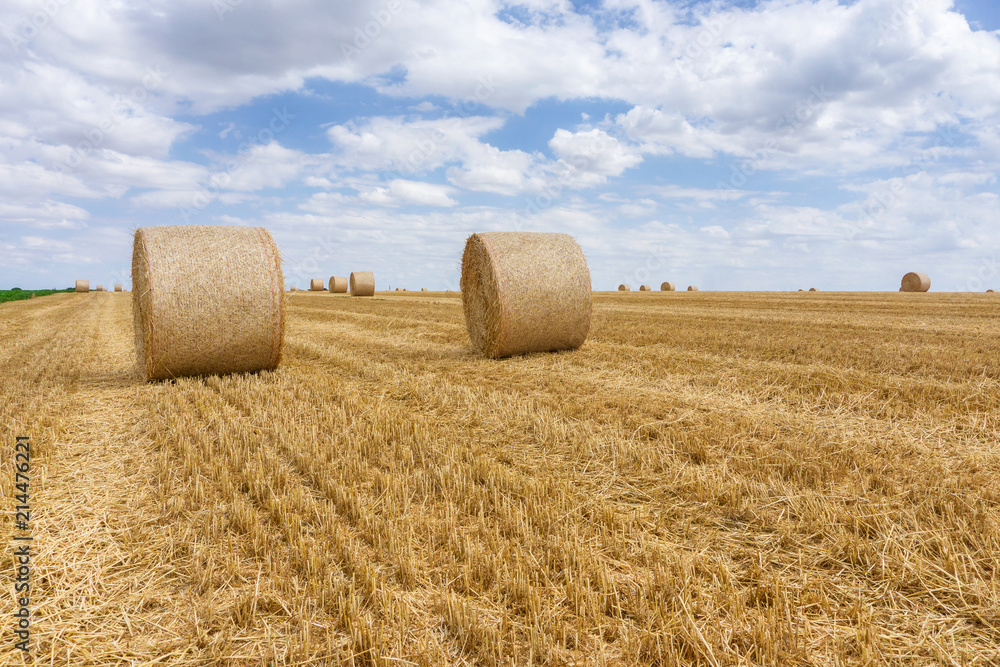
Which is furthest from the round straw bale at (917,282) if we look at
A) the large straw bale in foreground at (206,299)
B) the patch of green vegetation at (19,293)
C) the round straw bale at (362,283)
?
the patch of green vegetation at (19,293)

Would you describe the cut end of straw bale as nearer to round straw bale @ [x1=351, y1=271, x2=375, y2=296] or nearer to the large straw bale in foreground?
round straw bale @ [x1=351, y1=271, x2=375, y2=296]

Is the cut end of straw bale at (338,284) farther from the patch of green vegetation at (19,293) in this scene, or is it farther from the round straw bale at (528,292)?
the round straw bale at (528,292)

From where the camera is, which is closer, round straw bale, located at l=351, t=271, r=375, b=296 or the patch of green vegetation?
round straw bale, located at l=351, t=271, r=375, b=296

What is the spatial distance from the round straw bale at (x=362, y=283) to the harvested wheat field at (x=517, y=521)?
25.3m

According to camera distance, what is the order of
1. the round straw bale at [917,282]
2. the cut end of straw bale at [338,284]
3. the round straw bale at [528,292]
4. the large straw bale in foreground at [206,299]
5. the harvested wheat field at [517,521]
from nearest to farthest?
the harvested wheat field at [517,521] → the large straw bale in foreground at [206,299] → the round straw bale at [528,292] → the round straw bale at [917,282] → the cut end of straw bale at [338,284]

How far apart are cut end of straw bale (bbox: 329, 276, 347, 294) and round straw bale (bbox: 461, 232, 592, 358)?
93.3ft

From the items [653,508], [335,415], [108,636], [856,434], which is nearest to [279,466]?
[335,415]

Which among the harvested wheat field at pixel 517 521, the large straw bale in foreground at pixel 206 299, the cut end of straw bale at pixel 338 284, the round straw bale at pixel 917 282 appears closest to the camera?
the harvested wheat field at pixel 517 521

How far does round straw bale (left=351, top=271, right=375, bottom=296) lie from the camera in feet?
106

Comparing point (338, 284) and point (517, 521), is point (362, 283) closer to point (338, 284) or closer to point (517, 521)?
point (338, 284)

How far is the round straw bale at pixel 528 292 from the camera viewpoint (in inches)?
360

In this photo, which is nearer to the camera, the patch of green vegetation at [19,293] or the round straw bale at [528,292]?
the round straw bale at [528,292]

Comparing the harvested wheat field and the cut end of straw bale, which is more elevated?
the cut end of straw bale

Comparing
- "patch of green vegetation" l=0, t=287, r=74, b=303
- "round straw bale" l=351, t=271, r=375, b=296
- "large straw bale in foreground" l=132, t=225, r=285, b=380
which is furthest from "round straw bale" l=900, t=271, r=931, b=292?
"patch of green vegetation" l=0, t=287, r=74, b=303
